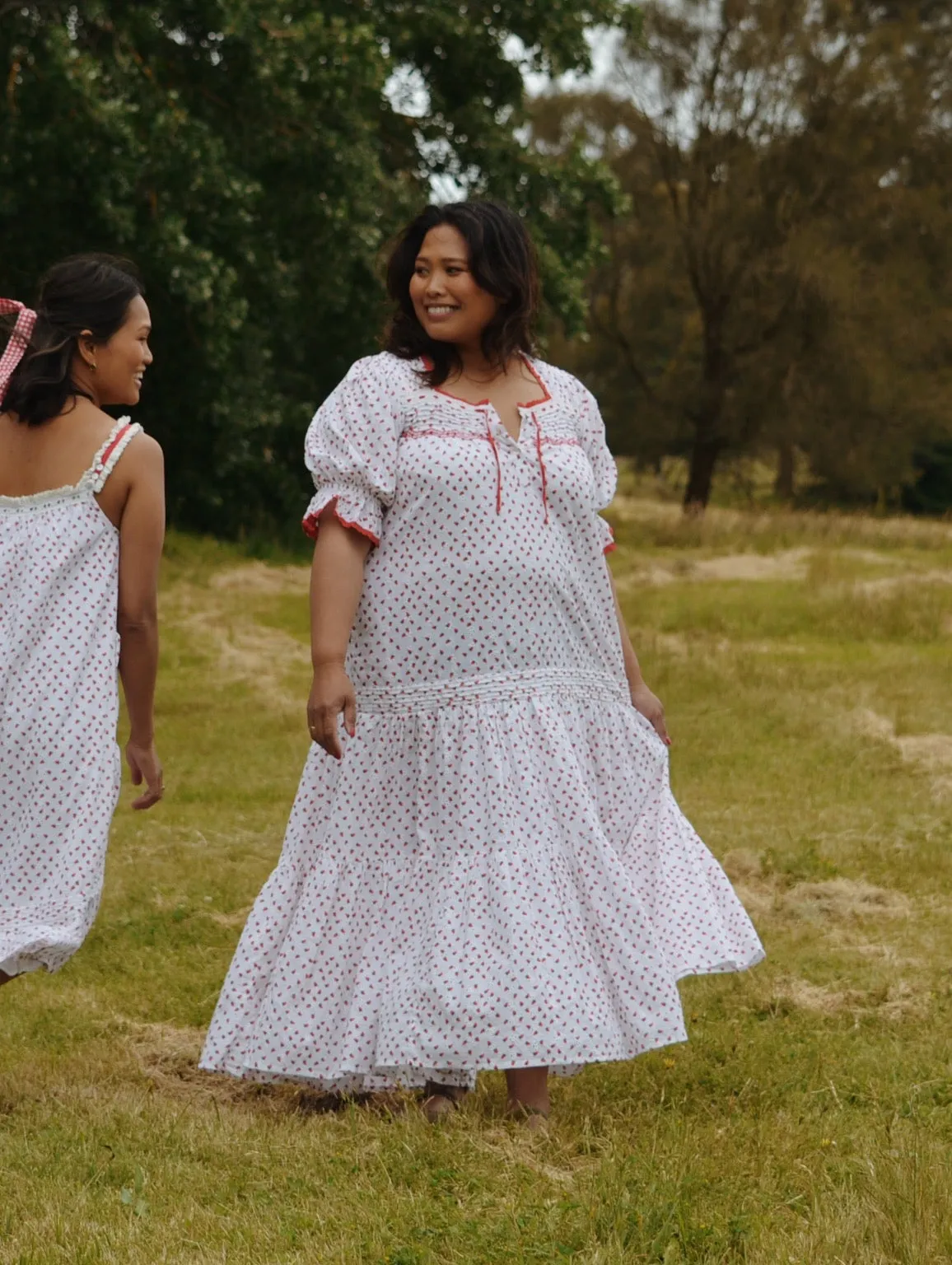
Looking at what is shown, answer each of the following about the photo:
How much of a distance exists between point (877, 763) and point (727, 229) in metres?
21.3

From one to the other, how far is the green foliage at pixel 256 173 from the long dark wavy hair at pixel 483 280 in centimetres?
845

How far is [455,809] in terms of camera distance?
420 cm

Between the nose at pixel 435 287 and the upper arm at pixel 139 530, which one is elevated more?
the nose at pixel 435 287

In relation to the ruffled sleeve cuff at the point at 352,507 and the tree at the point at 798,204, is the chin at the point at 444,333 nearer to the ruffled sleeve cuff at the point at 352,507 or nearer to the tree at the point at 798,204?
the ruffled sleeve cuff at the point at 352,507

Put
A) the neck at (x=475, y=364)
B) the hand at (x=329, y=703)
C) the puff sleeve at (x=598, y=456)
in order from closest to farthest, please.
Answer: the hand at (x=329, y=703) < the neck at (x=475, y=364) < the puff sleeve at (x=598, y=456)

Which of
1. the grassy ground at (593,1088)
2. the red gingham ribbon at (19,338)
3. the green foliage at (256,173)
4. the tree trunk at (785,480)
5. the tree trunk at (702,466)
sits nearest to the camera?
the grassy ground at (593,1088)

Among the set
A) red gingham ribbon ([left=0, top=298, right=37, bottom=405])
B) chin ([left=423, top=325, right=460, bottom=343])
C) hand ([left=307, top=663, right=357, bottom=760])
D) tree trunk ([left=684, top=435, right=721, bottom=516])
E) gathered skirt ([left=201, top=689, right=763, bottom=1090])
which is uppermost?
chin ([left=423, top=325, right=460, bottom=343])

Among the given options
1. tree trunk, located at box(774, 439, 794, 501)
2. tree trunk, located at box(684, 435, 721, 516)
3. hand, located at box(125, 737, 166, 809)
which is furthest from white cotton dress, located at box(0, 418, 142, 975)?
tree trunk, located at box(774, 439, 794, 501)

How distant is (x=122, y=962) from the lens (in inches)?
232

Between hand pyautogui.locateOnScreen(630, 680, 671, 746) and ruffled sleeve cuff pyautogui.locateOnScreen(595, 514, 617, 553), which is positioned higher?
ruffled sleeve cuff pyautogui.locateOnScreen(595, 514, 617, 553)

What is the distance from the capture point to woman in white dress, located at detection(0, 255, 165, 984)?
4059mm

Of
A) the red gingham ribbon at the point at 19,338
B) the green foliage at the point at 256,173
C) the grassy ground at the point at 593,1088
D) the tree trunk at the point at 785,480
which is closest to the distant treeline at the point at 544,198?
the green foliage at the point at 256,173

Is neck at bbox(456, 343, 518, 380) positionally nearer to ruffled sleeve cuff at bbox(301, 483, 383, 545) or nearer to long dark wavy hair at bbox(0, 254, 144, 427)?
ruffled sleeve cuff at bbox(301, 483, 383, 545)

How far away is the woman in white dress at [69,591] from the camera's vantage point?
4.06 meters
